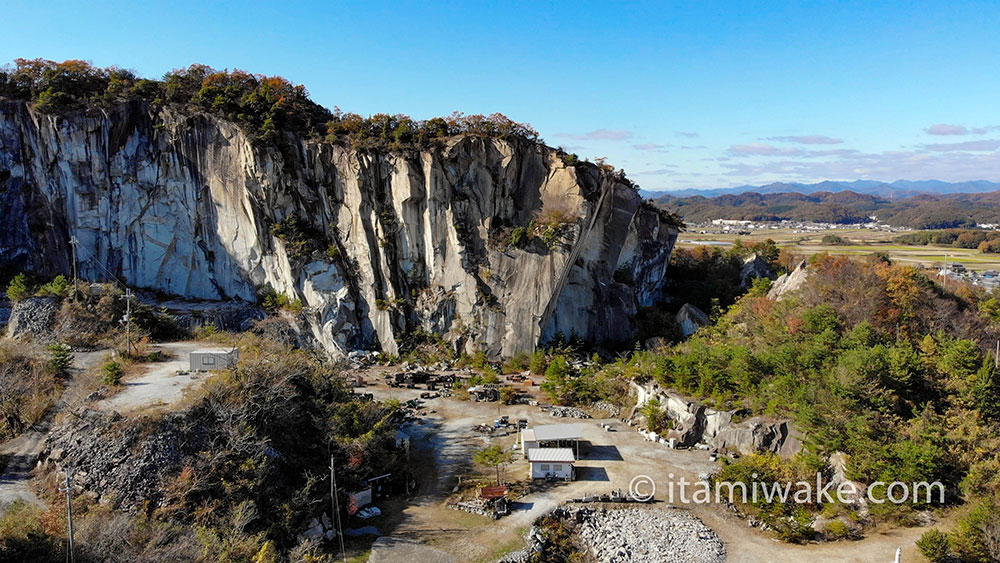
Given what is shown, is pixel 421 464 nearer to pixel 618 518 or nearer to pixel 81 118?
pixel 618 518

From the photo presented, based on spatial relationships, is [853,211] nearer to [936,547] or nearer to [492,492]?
[936,547]

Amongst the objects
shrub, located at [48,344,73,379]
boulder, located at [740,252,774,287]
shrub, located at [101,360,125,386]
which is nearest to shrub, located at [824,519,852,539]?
shrub, located at [101,360,125,386]

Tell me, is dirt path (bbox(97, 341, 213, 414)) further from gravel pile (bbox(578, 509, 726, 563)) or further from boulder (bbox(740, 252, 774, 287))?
boulder (bbox(740, 252, 774, 287))

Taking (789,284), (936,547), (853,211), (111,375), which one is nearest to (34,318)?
(111,375)

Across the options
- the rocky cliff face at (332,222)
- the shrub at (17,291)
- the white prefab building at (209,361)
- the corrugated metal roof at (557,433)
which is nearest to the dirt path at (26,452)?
the white prefab building at (209,361)

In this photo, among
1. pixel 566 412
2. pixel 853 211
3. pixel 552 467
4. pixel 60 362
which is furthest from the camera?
pixel 853 211

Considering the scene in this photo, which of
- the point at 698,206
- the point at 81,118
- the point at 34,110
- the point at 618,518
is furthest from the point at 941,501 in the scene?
the point at 698,206

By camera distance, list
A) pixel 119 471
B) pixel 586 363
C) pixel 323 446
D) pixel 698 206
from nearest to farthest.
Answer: pixel 119 471 < pixel 323 446 < pixel 586 363 < pixel 698 206
